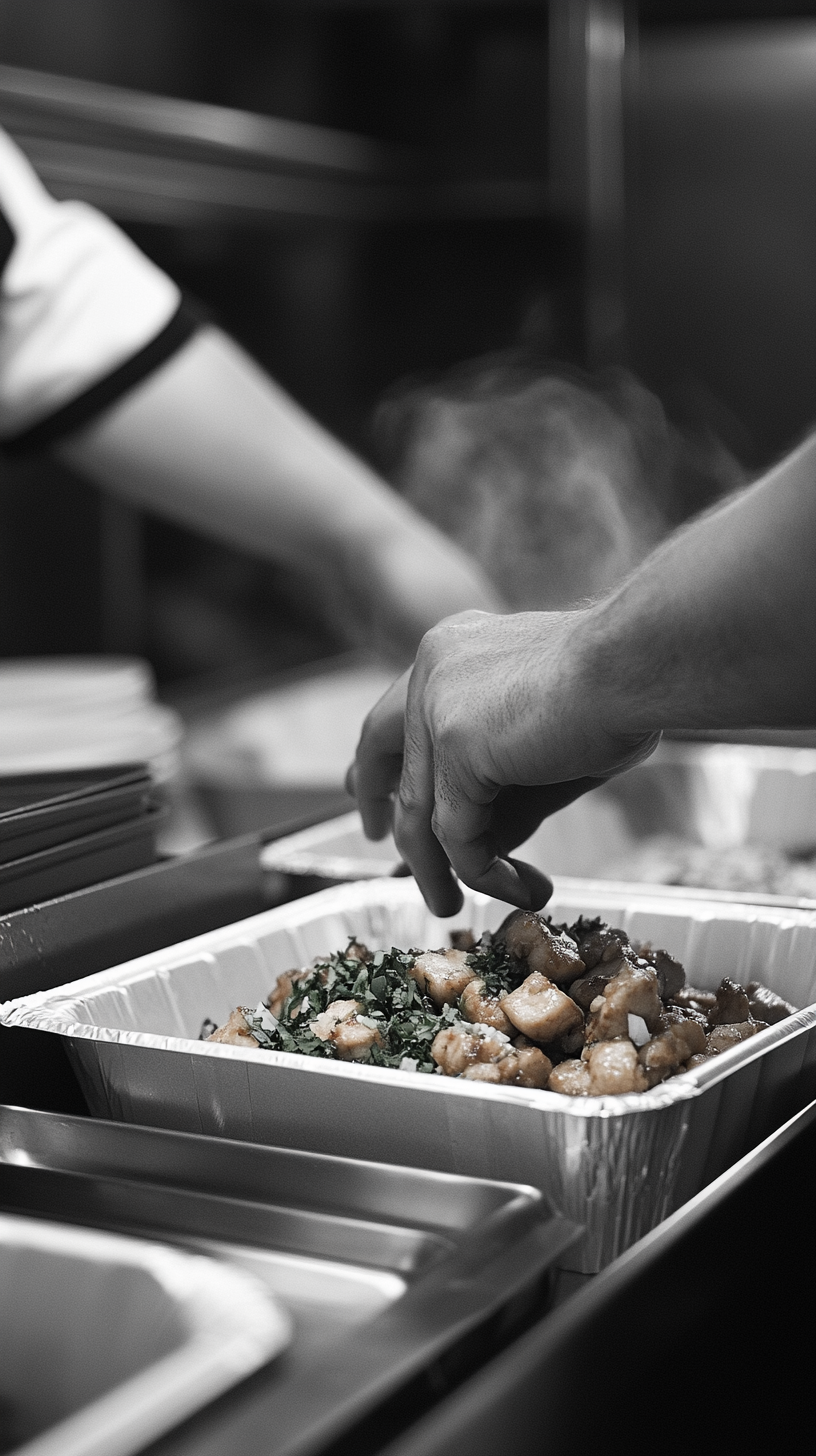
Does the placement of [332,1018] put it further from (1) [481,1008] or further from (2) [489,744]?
(2) [489,744]

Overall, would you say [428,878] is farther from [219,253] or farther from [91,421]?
[219,253]

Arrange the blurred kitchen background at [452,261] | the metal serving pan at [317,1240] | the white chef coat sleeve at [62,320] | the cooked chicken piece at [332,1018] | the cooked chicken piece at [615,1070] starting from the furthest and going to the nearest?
the blurred kitchen background at [452,261], the white chef coat sleeve at [62,320], the cooked chicken piece at [332,1018], the cooked chicken piece at [615,1070], the metal serving pan at [317,1240]

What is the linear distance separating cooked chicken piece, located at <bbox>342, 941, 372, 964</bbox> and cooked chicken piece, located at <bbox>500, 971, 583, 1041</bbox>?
0.16 metres

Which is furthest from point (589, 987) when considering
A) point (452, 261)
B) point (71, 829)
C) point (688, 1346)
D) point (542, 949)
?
point (452, 261)

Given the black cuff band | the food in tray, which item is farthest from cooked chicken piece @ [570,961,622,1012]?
the black cuff band

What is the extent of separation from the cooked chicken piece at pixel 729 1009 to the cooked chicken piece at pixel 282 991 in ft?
0.94

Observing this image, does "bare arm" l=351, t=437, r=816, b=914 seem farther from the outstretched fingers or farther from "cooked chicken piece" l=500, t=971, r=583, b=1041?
"cooked chicken piece" l=500, t=971, r=583, b=1041

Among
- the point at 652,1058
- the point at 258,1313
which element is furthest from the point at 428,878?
the point at 258,1313

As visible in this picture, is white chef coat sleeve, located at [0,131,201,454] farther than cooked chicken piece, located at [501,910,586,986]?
Yes

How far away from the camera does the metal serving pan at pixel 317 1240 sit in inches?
26.2

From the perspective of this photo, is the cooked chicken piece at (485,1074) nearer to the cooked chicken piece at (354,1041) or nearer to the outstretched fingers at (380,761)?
the cooked chicken piece at (354,1041)

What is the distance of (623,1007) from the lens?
0.99 metres

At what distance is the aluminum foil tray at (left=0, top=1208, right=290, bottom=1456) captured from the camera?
0.68m

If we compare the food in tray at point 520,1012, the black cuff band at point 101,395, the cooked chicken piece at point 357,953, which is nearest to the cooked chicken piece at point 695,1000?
the food in tray at point 520,1012
